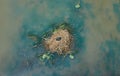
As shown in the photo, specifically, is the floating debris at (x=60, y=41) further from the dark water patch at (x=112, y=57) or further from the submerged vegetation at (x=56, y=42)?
the dark water patch at (x=112, y=57)

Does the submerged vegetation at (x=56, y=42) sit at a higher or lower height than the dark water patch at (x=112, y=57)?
higher

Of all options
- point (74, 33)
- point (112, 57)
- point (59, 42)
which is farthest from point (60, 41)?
point (112, 57)

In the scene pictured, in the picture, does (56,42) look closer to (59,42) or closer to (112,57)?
(59,42)

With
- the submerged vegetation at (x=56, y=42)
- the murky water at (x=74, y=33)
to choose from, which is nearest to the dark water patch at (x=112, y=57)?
the murky water at (x=74, y=33)

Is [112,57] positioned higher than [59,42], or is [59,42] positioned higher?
[59,42]

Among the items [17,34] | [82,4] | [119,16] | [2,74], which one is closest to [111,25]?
[119,16]

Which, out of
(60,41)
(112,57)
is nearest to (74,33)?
(60,41)

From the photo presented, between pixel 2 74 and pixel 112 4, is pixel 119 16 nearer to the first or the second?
pixel 112 4
